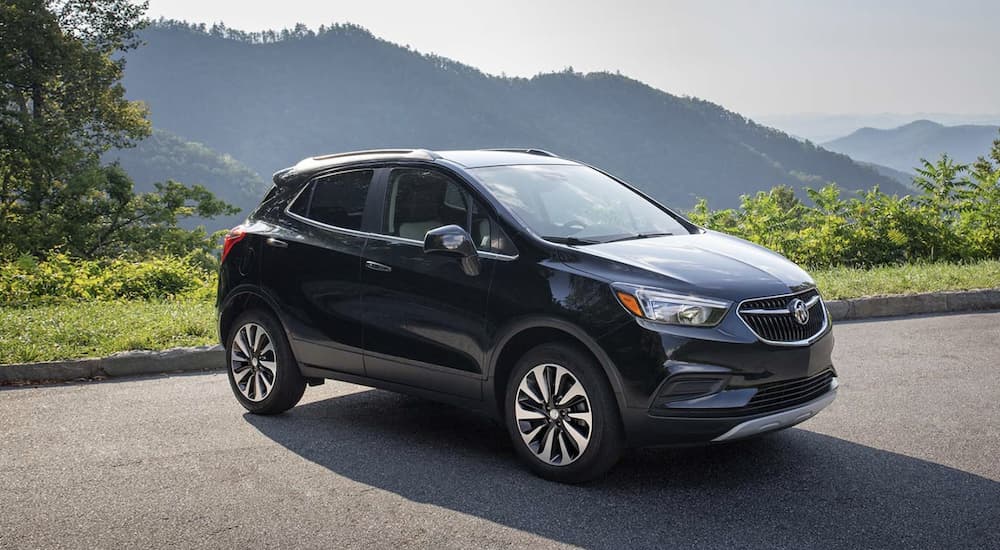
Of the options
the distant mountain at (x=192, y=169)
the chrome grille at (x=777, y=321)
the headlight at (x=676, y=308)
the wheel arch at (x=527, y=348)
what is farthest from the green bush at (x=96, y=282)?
the distant mountain at (x=192, y=169)

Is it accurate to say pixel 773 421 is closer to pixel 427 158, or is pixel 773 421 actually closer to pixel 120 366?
pixel 427 158

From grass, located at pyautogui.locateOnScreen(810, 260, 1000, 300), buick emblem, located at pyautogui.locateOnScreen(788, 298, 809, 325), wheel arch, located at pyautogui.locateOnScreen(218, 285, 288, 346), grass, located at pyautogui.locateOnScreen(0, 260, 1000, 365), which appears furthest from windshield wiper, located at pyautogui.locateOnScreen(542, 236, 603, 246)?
grass, located at pyautogui.locateOnScreen(810, 260, 1000, 300)

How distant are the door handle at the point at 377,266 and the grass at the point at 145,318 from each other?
3.72 meters

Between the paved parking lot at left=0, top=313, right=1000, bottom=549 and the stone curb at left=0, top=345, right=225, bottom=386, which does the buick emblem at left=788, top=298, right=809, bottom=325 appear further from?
the stone curb at left=0, top=345, right=225, bottom=386

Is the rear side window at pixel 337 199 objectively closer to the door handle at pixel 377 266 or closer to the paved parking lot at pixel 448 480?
the door handle at pixel 377 266

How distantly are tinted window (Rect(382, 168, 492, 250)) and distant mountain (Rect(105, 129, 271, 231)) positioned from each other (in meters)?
90.7

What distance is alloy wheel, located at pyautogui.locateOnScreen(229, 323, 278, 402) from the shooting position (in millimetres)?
6812

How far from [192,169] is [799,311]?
330 ft

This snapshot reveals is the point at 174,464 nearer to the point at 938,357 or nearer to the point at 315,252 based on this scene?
the point at 315,252

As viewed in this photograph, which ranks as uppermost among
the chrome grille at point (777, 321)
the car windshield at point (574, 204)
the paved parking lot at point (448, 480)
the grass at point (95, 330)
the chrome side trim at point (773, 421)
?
the car windshield at point (574, 204)

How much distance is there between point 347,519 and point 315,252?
2.27 m

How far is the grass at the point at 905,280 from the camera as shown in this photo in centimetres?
1116

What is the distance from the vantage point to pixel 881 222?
577 inches

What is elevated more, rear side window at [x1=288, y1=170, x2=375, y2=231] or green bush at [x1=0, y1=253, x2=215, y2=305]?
rear side window at [x1=288, y1=170, x2=375, y2=231]
